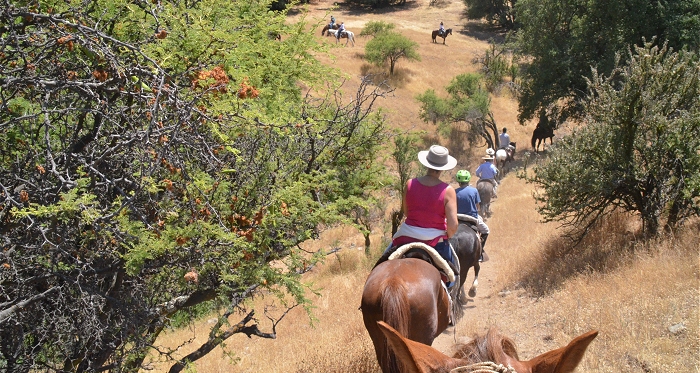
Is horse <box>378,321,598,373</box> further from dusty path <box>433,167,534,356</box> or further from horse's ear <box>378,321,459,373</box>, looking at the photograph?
dusty path <box>433,167,534,356</box>

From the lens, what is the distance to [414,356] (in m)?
2.52

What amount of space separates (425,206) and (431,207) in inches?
2.6

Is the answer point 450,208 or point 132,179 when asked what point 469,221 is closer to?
point 450,208

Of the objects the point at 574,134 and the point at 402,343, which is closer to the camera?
the point at 402,343

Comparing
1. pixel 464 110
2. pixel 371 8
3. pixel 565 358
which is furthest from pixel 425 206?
pixel 371 8

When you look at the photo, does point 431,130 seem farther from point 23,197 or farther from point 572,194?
point 23,197

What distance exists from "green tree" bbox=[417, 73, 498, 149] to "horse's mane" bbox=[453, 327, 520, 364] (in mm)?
34221

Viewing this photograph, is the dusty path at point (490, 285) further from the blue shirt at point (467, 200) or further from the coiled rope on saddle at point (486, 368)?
the coiled rope on saddle at point (486, 368)

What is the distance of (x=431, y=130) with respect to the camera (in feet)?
128

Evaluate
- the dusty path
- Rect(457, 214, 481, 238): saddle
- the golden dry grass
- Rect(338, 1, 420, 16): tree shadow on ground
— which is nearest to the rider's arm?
the dusty path

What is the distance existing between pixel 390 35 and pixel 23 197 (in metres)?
44.5

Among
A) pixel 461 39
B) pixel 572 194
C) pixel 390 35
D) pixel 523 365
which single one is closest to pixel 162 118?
pixel 523 365

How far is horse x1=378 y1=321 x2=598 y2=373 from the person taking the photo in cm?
247

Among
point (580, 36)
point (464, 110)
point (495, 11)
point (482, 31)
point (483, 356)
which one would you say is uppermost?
point (483, 356)
